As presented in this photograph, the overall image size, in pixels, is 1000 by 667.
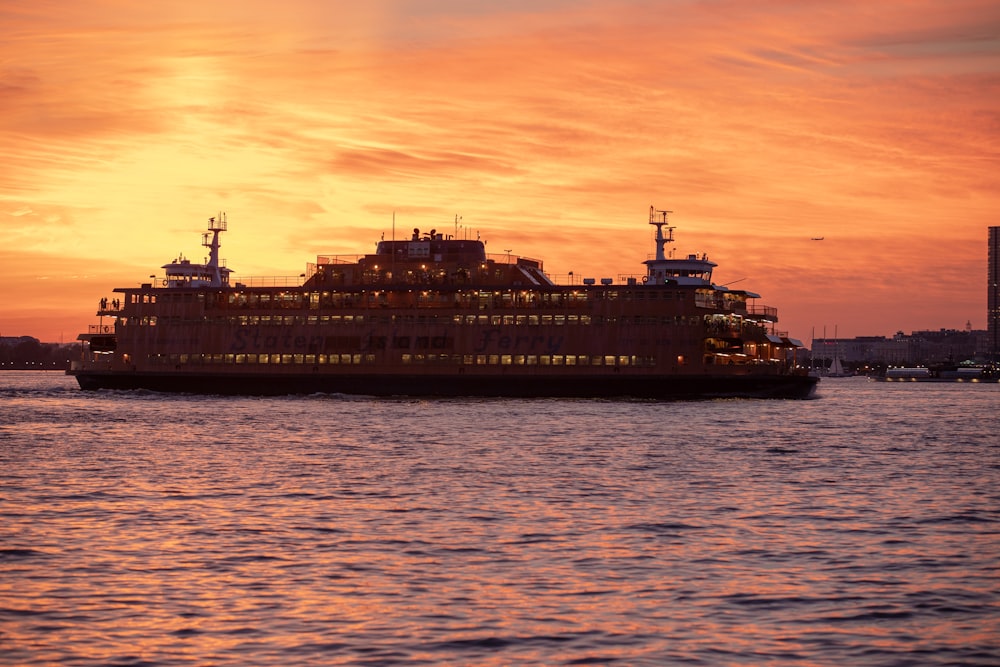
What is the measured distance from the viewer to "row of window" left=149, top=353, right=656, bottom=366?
109125 mm

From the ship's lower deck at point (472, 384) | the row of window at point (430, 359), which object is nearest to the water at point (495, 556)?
the ship's lower deck at point (472, 384)

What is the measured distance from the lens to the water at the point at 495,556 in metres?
16.0

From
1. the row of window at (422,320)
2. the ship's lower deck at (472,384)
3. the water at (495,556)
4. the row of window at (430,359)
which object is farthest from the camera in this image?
the row of window at (430,359)

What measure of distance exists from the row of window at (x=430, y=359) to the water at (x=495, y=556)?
59.0 m

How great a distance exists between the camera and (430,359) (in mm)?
115875

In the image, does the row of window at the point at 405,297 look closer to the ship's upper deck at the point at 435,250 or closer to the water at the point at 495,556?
the ship's upper deck at the point at 435,250

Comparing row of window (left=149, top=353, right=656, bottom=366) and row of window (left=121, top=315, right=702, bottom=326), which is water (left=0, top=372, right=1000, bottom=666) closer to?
row of window (left=121, top=315, right=702, bottom=326)

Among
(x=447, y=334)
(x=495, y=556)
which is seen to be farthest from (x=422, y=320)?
(x=495, y=556)

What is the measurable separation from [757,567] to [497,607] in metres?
5.85

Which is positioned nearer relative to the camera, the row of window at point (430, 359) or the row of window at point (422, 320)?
the row of window at point (422, 320)

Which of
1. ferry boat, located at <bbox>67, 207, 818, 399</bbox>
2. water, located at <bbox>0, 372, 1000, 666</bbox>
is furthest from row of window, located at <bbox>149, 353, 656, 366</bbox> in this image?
water, located at <bbox>0, 372, 1000, 666</bbox>

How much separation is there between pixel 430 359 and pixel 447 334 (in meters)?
3.02

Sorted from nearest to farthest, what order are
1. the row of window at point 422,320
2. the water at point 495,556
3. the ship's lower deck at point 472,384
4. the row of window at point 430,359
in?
the water at point 495,556, the ship's lower deck at point 472,384, the row of window at point 422,320, the row of window at point 430,359

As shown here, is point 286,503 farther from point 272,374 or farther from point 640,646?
point 272,374
